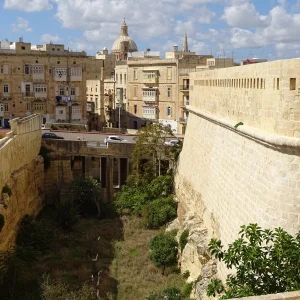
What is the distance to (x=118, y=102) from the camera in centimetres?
4350

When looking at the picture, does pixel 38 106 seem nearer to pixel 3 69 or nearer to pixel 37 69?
pixel 37 69

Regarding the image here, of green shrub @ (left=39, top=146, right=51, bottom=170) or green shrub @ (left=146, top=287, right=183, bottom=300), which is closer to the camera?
green shrub @ (left=146, top=287, right=183, bottom=300)

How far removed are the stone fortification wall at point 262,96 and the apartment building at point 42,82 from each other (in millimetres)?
20312

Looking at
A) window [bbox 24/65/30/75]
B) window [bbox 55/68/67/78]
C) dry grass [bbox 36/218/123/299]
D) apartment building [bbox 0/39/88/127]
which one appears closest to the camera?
dry grass [bbox 36/218/123/299]

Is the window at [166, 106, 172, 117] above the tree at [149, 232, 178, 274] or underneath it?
above

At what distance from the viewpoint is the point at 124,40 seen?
61.6 meters

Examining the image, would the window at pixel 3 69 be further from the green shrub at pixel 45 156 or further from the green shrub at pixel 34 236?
the green shrub at pixel 34 236

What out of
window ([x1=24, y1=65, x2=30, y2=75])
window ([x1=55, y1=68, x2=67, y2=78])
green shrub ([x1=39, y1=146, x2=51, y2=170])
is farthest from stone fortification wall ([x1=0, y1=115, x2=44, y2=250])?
window ([x1=55, y1=68, x2=67, y2=78])

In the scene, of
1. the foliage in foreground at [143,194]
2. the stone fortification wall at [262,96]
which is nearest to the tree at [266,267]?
the stone fortification wall at [262,96]

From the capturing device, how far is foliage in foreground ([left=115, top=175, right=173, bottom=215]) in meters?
21.4

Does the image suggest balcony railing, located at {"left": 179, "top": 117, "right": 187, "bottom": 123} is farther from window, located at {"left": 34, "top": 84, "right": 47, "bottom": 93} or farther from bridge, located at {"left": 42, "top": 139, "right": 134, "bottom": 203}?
bridge, located at {"left": 42, "top": 139, "right": 134, "bottom": 203}

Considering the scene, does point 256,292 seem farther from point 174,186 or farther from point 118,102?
point 118,102

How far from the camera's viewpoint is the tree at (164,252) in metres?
16.0

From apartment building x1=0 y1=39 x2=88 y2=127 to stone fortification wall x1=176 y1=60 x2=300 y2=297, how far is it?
58.3ft
